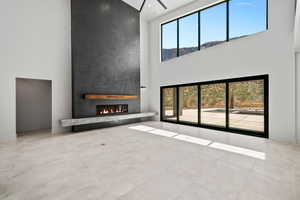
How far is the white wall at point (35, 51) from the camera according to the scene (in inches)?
155

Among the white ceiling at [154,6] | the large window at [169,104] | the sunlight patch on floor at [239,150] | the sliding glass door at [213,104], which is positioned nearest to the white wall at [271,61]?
the sliding glass door at [213,104]

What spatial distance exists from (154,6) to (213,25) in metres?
2.78

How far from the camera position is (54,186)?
6.10ft

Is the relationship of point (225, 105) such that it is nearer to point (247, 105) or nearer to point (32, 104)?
point (247, 105)

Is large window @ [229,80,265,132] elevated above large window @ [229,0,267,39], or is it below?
below

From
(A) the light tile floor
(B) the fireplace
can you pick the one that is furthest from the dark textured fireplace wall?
(A) the light tile floor

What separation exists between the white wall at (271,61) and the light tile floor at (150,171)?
1.12 metres

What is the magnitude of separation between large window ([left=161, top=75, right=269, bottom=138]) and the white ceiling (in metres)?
3.60

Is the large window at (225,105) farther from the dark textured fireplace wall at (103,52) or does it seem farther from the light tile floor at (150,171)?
the dark textured fireplace wall at (103,52)

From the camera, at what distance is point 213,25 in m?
5.57

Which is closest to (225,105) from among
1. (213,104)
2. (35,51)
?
(213,104)

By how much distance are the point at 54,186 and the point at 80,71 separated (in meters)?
4.15

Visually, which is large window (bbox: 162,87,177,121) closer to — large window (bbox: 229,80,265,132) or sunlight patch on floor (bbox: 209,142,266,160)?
large window (bbox: 229,80,265,132)

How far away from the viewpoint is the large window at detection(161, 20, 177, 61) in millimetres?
6891
